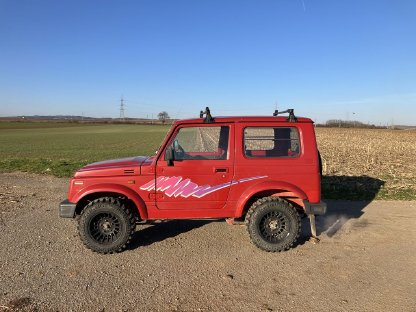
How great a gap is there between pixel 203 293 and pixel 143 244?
1892 mm

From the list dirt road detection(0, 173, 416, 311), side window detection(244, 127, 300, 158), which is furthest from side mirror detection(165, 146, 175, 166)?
dirt road detection(0, 173, 416, 311)

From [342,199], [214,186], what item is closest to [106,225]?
[214,186]

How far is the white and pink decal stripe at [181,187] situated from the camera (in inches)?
207

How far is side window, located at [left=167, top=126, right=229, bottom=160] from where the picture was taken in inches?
211

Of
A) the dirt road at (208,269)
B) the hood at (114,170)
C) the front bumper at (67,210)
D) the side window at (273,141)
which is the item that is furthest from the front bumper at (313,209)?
the front bumper at (67,210)

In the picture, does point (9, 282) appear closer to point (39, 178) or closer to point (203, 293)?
point (203, 293)

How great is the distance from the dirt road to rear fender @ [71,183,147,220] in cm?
74

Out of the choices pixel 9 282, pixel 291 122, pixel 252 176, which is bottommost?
pixel 9 282

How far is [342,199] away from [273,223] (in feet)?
12.8

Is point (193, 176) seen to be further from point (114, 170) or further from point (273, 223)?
point (273, 223)

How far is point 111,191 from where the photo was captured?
204 inches

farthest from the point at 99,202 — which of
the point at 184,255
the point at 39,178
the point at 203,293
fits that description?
the point at 39,178

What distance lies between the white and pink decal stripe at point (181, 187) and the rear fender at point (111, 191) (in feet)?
0.57

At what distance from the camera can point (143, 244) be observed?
561 centimetres
